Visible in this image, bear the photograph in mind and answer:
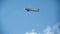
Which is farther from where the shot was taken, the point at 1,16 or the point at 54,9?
the point at 54,9

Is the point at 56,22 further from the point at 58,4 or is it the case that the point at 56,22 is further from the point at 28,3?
the point at 28,3

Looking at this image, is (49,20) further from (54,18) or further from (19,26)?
(19,26)

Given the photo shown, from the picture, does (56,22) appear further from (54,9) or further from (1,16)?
(1,16)

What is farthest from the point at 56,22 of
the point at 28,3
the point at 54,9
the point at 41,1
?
the point at 28,3

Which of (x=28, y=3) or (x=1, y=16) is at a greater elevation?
(x=28, y=3)

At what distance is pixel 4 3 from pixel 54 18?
0.91 m

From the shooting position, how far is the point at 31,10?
5.72ft

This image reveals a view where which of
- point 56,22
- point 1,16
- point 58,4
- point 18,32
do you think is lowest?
point 18,32

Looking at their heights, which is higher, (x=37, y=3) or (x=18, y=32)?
(x=37, y=3)

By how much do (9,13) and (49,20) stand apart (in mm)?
707

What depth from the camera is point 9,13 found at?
1.71 meters

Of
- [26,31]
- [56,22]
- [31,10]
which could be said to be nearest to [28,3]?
[31,10]

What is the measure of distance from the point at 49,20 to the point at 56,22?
13 cm

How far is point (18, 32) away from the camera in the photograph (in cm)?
171
